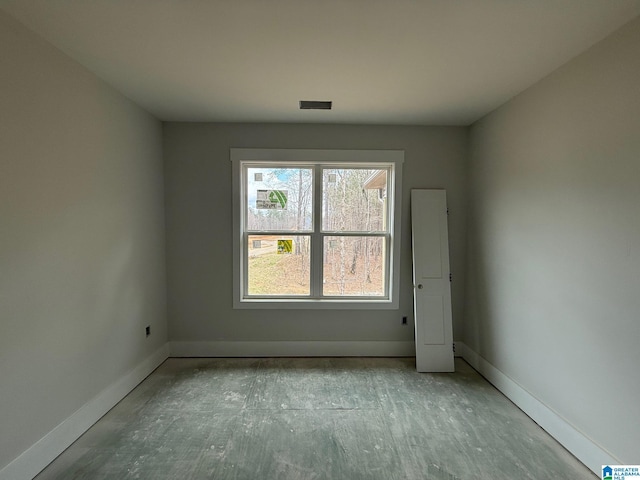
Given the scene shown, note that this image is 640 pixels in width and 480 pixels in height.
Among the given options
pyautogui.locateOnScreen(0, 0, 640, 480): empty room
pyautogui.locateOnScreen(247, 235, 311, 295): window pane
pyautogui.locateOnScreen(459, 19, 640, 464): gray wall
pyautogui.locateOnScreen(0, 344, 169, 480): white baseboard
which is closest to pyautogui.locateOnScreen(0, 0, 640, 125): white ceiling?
pyautogui.locateOnScreen(0, 0, 640, 480): empty room

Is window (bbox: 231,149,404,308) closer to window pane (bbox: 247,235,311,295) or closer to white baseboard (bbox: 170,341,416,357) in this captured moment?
window pane (bbox: 247,235,311,295)

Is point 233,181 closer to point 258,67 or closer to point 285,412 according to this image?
point 258,67

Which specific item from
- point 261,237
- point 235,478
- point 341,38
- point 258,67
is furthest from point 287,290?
point 341,38

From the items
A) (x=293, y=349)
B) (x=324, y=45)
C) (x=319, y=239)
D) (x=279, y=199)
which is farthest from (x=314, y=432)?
(x=324, y=45)

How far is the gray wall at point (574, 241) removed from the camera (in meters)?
1.76

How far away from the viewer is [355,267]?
12.1ft

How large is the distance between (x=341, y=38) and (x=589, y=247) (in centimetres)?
199

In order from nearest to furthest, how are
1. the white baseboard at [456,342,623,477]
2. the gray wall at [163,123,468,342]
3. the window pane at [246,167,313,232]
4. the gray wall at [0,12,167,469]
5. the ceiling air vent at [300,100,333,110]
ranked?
1. the gray wall at [0,12,167,469]
2. the white baseboard at [456,342,623,477]
3. the ceiling air vent at [300,100,333,110]
4. the gray wall at [163,123,468,342]
5. the window pane at [246,167,313,232]

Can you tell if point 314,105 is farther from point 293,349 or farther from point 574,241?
point 293,349

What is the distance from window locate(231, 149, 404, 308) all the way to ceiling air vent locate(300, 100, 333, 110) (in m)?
0.69

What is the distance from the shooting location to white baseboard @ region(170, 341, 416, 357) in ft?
11.8

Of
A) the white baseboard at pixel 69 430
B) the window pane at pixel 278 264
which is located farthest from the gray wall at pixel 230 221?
the white baseboard at pixel 69 430

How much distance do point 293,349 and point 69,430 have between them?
6.59 ft

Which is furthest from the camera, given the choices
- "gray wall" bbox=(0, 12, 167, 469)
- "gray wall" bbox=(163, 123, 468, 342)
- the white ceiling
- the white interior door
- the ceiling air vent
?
"gray wall" bbox=(163, 123, 468, 342)
